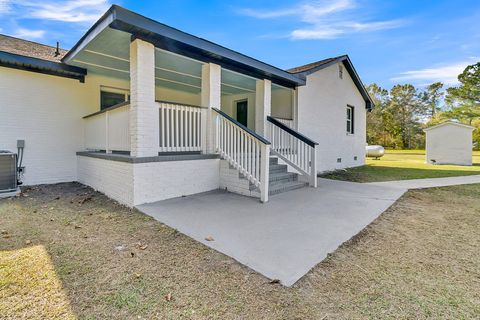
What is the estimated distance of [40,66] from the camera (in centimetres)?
661

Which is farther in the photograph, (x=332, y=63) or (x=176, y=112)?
(x=332, y=63)

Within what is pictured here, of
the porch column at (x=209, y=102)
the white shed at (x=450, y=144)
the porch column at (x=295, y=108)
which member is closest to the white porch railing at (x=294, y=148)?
the porch column at (x=295, y=108)

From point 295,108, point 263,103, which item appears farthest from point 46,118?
point 295,108

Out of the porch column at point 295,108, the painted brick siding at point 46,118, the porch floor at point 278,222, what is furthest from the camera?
the porch column at point 295,108

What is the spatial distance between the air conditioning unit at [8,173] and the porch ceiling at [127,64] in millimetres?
2833

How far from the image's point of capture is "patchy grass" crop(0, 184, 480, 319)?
1.99 metres

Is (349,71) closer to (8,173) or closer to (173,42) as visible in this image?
(173,42)

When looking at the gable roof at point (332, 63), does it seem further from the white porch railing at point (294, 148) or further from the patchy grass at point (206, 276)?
the patchy grass at point (206, 276)

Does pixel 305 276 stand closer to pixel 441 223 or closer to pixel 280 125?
pixel 441 223

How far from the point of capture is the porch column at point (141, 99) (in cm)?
483

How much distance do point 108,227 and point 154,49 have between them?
11.7ft

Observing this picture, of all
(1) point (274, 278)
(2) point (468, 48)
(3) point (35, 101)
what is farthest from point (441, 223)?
(2) point (468, 48)

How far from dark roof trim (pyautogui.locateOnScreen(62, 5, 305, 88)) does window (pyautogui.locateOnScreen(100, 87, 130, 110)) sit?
1.68m

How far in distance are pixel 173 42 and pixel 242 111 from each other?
617 cm
